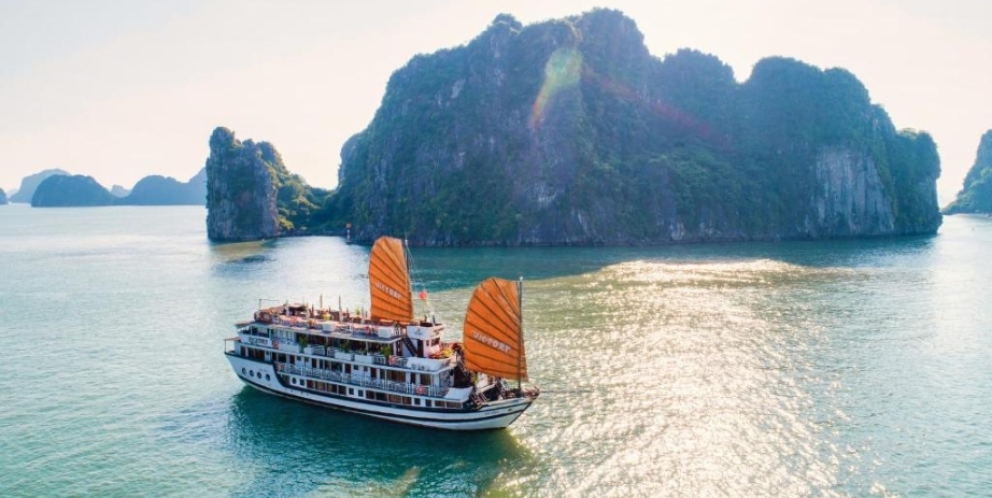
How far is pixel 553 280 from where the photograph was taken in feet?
283

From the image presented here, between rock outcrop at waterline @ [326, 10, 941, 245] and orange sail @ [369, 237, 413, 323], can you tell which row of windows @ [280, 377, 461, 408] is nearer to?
orange sail @ [369, 237, 413, 323]

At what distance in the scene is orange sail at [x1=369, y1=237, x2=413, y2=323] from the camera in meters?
40.1

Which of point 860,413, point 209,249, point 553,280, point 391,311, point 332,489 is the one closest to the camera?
point 332,489

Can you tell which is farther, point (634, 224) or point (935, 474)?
point (634, 224)

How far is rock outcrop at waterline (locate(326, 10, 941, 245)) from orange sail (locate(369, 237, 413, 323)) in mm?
101392

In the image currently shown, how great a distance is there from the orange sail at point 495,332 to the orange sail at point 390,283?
281 inches

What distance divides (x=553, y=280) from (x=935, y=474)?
57.7 metres

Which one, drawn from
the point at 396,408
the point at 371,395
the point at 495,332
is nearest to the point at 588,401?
the point at 495,332

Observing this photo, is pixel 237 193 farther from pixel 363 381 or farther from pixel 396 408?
pixel 396 408

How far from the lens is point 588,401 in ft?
131

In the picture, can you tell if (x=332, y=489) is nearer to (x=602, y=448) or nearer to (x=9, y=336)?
(x=602, y=448)

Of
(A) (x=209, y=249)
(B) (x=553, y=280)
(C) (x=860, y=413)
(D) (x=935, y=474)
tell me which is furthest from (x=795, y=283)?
(A) (x=209, y=249)

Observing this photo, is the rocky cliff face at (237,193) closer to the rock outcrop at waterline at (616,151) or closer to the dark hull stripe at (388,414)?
the rock outcrop at waterline at (616,151)

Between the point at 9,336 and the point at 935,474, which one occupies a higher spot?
the point at 9,336
